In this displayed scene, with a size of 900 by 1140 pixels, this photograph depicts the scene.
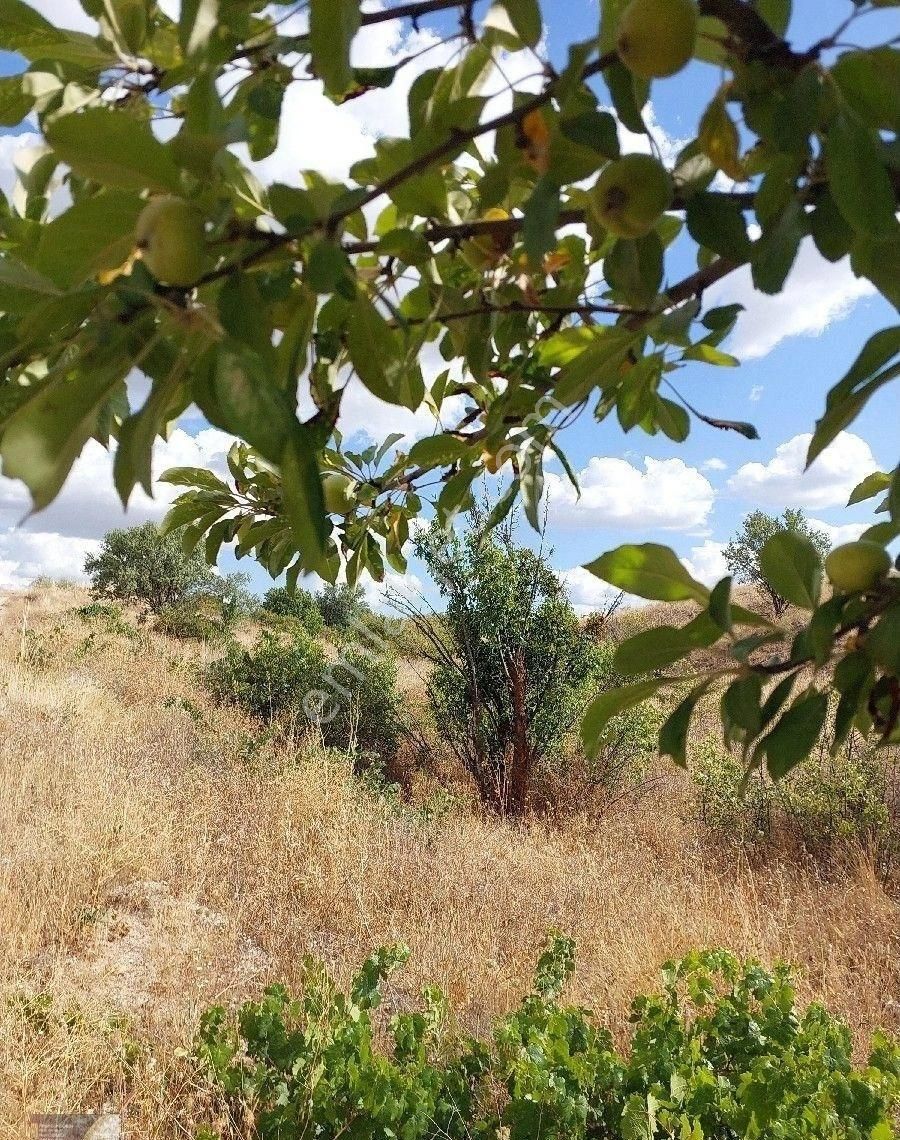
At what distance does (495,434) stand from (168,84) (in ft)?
1.22

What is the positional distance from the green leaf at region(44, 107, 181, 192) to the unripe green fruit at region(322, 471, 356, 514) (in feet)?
1.79

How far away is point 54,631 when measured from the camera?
805 cm

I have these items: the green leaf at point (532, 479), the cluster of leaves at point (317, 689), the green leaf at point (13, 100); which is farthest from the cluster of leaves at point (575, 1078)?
the cluster of leaves at point (317, 689)

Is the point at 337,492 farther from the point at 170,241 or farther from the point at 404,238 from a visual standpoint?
the point at 170,241

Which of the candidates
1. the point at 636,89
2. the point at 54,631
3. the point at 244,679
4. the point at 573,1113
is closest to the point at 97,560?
the point at 54,631

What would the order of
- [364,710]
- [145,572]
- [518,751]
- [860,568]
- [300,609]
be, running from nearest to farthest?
[860,568], [518,751], [364,710], [300,609], [145,572]

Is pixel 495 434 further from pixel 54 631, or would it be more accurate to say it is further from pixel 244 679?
pixel 54 631

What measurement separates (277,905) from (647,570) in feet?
10.4

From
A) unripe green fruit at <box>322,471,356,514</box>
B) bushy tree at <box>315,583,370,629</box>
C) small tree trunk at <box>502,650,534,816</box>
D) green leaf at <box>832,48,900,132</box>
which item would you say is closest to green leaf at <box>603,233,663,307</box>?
green leaf at <box>832,48,900,132</box>

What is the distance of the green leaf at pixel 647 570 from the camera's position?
499mm

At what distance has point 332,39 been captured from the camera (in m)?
0.34

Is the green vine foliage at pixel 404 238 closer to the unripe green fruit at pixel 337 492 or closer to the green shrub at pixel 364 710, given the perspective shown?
the unripe green fruit at pixel 337 492

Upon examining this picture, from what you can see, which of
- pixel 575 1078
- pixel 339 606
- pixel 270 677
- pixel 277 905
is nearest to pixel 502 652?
pixel 270 677

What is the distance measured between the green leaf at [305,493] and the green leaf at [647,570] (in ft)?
0.79
